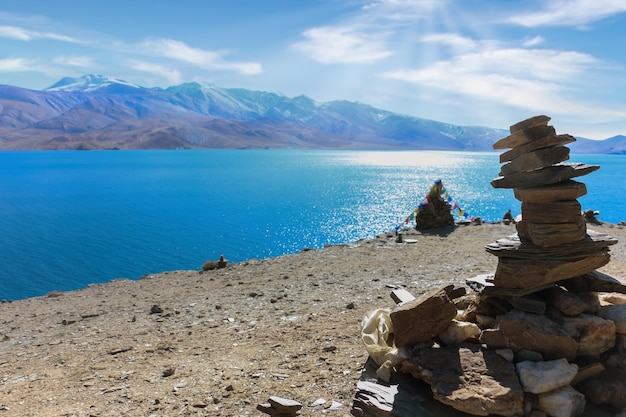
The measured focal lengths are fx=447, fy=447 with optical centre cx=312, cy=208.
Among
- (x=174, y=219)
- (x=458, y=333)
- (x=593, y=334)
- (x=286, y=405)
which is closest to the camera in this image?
(x=593, y=334)

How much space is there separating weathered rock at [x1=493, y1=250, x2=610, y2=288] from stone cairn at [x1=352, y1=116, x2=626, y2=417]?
20mm

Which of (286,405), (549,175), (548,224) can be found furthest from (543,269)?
(286,405)

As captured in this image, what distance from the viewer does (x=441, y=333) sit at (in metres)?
8.66

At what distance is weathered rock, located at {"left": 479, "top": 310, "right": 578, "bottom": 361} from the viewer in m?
8.01

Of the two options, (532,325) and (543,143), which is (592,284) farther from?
(543,143)

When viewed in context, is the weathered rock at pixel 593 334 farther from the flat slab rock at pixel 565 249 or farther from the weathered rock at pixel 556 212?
the weathered rock at pixel 556 212

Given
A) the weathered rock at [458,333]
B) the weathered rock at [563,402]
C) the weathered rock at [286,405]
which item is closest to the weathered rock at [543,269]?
the weathered rock at [458,333]

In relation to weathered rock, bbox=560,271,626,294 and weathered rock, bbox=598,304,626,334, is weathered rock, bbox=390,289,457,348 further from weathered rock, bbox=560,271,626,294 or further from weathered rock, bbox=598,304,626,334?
weathered rock, bbox=598,304,626,334

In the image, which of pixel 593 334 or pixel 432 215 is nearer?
pixel 593 334

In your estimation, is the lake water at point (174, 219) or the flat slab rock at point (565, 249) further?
the lake water at point (174, 219)

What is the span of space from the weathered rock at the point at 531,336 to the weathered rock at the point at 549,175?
2612mm

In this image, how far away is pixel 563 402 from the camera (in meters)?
7.25

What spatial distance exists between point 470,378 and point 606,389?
2.29 metres

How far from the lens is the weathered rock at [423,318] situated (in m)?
8.42
